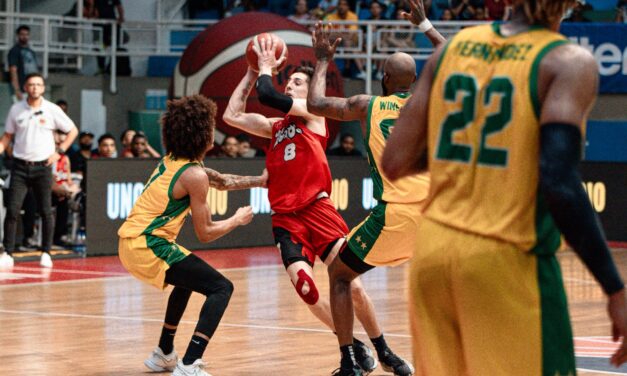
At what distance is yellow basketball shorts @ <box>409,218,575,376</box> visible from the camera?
360 centimetres

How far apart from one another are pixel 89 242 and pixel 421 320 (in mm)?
12201

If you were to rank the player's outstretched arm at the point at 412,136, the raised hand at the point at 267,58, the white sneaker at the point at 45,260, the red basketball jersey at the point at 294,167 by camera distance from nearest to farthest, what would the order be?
the player's outstretched arm at the point at 412,136, the raised hand at the point at 267,58, the red basketball jersey at the point at 294,167, the white sneaker at the point at 45,260

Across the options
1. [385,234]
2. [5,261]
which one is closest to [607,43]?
[5,261]

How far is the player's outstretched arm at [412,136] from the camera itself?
3830mm

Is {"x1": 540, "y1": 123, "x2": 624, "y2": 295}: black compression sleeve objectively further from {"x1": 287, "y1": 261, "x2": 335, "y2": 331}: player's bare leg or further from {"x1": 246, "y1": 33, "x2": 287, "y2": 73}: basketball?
{"x1": 246, "y1": 33, "x2": 287, "y2": 73}: basketball

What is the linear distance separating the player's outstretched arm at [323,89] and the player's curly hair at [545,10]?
2.22m

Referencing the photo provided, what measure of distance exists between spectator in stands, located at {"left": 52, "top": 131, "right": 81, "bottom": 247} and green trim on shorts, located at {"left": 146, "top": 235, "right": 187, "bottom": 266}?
7991 millimetres

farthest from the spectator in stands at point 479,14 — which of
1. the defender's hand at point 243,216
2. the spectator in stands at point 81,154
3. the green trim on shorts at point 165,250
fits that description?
the green trim on shorts at point 165,250

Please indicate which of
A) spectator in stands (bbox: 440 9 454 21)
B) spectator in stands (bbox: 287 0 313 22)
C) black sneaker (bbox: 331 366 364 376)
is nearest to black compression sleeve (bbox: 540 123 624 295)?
black sneaker (bbox: 331 366 364 376)

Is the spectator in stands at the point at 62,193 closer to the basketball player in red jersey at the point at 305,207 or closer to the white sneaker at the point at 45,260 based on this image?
the white sneaker at the point at 45,260

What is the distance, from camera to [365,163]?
1812 centimetres

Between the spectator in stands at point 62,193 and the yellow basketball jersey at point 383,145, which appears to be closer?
the yellow basketball jersey at point 383,145

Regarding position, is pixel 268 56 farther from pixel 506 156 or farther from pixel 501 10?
pixel 501 10

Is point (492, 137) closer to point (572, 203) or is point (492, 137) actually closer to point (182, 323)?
point (572, 203)
